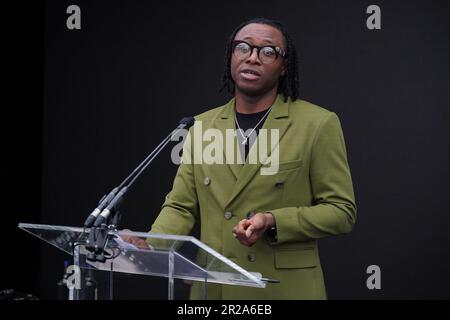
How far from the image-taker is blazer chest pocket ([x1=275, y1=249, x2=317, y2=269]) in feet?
11.1

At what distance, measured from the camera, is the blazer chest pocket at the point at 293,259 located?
3.37 meters

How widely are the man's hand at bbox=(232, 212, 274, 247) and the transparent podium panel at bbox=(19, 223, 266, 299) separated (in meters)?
0.27

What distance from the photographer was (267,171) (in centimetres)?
345

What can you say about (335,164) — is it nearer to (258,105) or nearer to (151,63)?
(258,105)

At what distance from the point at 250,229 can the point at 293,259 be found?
1.22ft

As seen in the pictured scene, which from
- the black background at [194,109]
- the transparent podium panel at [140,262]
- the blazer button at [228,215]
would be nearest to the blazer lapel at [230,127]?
the blazer button at [228,215]

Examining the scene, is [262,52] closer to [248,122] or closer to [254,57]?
[254,57]

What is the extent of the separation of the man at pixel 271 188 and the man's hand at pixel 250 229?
0.05 ft

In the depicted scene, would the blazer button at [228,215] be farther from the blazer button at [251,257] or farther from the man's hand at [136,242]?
the man's hand at [136,242]

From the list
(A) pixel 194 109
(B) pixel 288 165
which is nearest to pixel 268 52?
(B) pixel 288 165

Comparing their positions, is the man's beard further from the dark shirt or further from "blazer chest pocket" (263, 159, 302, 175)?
"blazer chest pocket" (263, 159, 302, 175)
